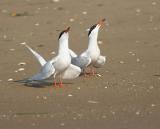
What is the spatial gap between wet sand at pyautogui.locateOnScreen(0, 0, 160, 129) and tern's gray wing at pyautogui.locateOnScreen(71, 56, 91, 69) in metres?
0.24

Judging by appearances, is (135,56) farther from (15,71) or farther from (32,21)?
(32,21)

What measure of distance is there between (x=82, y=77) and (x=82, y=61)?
1.23 feet

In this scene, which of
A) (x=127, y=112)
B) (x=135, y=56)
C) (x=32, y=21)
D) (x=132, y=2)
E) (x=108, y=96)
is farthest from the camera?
(x=132, y=2)

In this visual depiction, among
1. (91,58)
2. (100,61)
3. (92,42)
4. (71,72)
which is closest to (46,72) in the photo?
(71,72)

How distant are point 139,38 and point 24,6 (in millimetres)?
4182

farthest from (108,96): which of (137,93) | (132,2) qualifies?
(132,2)

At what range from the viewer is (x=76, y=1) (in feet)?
62.2

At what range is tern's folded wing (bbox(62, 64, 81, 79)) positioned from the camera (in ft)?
39.6

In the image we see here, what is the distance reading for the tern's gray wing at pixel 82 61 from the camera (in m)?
12.6

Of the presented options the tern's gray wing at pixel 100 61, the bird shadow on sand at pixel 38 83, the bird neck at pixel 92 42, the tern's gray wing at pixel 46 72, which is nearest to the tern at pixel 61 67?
the tern's gray wing at pixel 46 72

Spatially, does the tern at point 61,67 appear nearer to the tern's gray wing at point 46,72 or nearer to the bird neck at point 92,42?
the tern's gray wing at point 46,72

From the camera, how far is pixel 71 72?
12.1m

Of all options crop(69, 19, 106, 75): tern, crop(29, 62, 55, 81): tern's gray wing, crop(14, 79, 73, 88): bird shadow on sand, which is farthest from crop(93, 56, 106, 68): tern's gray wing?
crop(29, 62, 55, 81): tern's gray wing

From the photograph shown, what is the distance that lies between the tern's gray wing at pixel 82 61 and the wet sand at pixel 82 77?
0.24m
